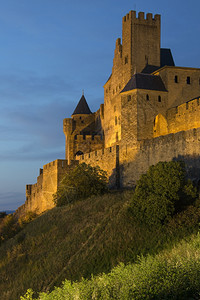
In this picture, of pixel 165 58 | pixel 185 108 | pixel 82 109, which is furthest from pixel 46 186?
pixel 165 58

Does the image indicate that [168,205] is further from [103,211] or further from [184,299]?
[184,299]

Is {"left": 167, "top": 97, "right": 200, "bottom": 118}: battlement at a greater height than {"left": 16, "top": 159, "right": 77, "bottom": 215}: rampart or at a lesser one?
greater

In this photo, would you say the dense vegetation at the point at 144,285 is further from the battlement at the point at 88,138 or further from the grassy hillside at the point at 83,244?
the battlement at the point at 88,138

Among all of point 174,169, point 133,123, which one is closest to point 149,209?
point 174,169

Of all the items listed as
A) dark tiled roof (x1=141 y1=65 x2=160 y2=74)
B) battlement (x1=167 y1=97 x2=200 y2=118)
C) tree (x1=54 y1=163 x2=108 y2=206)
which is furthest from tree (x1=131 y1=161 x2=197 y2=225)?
dark tiled roof (x1=141 y1=65 x2=160 y2=74)

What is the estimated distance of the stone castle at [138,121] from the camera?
85.0ft

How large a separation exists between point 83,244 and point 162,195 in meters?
4.29

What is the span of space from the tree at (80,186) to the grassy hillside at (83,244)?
2229 mm

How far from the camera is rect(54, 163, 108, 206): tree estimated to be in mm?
27172

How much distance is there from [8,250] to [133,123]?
40.0 ft

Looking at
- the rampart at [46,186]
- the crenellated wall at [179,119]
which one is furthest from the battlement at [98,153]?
the crenellated wall at [179,119]

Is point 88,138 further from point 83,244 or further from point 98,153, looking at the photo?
point 83,244

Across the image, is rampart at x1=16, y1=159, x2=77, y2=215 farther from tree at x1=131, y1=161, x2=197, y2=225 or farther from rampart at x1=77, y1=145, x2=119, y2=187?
tree at x1=131, y1=161, x2=197, y2=225

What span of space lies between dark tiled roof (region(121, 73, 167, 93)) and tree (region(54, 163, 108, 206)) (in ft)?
22.6
